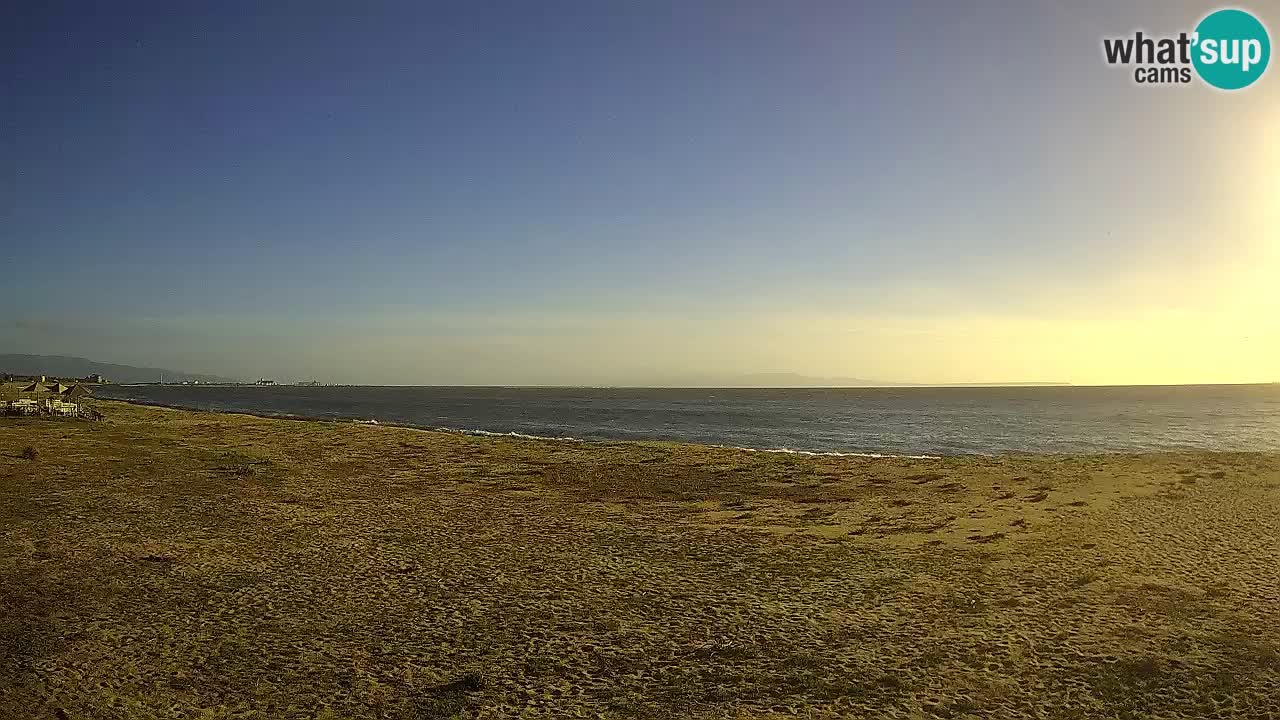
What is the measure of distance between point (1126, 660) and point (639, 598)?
7.40 meters

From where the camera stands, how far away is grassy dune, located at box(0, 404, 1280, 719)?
29.6 feet

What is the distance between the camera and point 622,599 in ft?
42.1

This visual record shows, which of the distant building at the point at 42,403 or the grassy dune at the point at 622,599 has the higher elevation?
the distant building at the point at 42,403

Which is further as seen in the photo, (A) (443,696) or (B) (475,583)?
(B) (475,583)

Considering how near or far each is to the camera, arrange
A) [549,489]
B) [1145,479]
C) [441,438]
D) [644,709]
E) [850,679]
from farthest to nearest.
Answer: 1. [441,438]
2. [1145,479]
3. [549,489]
4. [850,679]
5. [644,709]

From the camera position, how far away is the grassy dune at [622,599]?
29.6 feet

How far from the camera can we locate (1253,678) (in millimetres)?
9492

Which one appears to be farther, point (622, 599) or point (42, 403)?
point (42, 403)

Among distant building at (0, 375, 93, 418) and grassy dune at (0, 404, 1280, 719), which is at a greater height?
distant building at (0, 375, 93, 418)

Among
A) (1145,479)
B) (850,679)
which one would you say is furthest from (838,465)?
(850,679)

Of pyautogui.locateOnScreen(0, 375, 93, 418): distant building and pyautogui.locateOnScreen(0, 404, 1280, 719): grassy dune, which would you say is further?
pyautogui.locateOnScreen(0, 375, 93, 418): distant building

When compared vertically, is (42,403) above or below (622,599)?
above

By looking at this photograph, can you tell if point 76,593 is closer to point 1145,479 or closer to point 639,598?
point 639,598

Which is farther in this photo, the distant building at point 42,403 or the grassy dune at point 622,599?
the distant building at point 42,403
